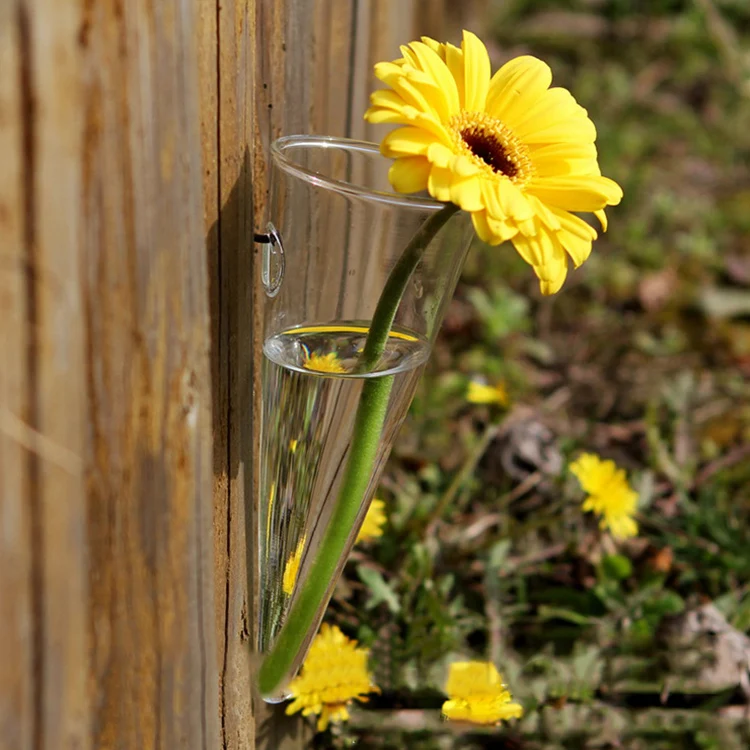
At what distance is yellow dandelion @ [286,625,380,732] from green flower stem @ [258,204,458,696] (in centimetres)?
8

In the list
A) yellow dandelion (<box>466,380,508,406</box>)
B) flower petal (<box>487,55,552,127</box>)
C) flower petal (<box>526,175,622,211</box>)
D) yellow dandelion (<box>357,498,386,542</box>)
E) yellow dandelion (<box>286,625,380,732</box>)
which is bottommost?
yellow dandelion (<box>286,625,380,732</box>)

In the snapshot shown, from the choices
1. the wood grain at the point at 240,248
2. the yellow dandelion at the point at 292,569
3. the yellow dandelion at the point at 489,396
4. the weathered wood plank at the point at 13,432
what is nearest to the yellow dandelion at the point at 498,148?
Answer: the wood grain at the point at 240,248

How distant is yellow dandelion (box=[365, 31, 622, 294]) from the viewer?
3.04 ft

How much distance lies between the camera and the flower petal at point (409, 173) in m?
0.94

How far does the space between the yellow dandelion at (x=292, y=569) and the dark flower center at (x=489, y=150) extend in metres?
Answer: 0.50

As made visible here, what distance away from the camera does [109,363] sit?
768 mm

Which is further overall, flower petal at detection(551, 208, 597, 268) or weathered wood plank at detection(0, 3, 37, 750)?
flower petal at detection(551, 208, 597, 268)

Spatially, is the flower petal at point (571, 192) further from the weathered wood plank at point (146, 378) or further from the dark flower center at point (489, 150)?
the weathered wood plank at point (146, 378)

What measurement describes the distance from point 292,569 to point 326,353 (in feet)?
0.92

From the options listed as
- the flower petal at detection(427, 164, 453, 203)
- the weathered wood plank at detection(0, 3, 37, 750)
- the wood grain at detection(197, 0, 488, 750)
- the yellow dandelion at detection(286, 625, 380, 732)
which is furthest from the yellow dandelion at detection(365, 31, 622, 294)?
the yellow dandelion at detection(286, 625, 380, 732)

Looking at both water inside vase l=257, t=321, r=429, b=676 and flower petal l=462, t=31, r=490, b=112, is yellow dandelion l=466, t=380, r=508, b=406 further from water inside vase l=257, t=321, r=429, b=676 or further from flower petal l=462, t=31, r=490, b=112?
flower petal l=462, t=31, r=490, b=112

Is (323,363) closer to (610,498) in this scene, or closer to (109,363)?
(109,363)

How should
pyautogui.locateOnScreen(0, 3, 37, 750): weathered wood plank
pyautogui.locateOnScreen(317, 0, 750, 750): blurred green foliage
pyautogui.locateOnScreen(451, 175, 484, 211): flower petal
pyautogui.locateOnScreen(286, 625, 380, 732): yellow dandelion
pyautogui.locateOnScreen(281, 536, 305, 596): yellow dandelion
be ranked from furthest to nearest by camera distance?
pyautogui.locateOnScreen(317, 0, 750, 750): blurred green foliage, pyautogui.locateOnScreen(286, 625, 380, 732): yellow dandelion, pyautogui.locateOnScreen(281, 536, 305, 596): yellow dandelion, pyautogui.locateOnScreen(451, 175, 484, 211): flower petal, pyautogui.locateOnScreen(0, 3, 37, 750): weathered wood plank

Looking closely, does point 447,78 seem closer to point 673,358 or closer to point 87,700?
point 87,700
